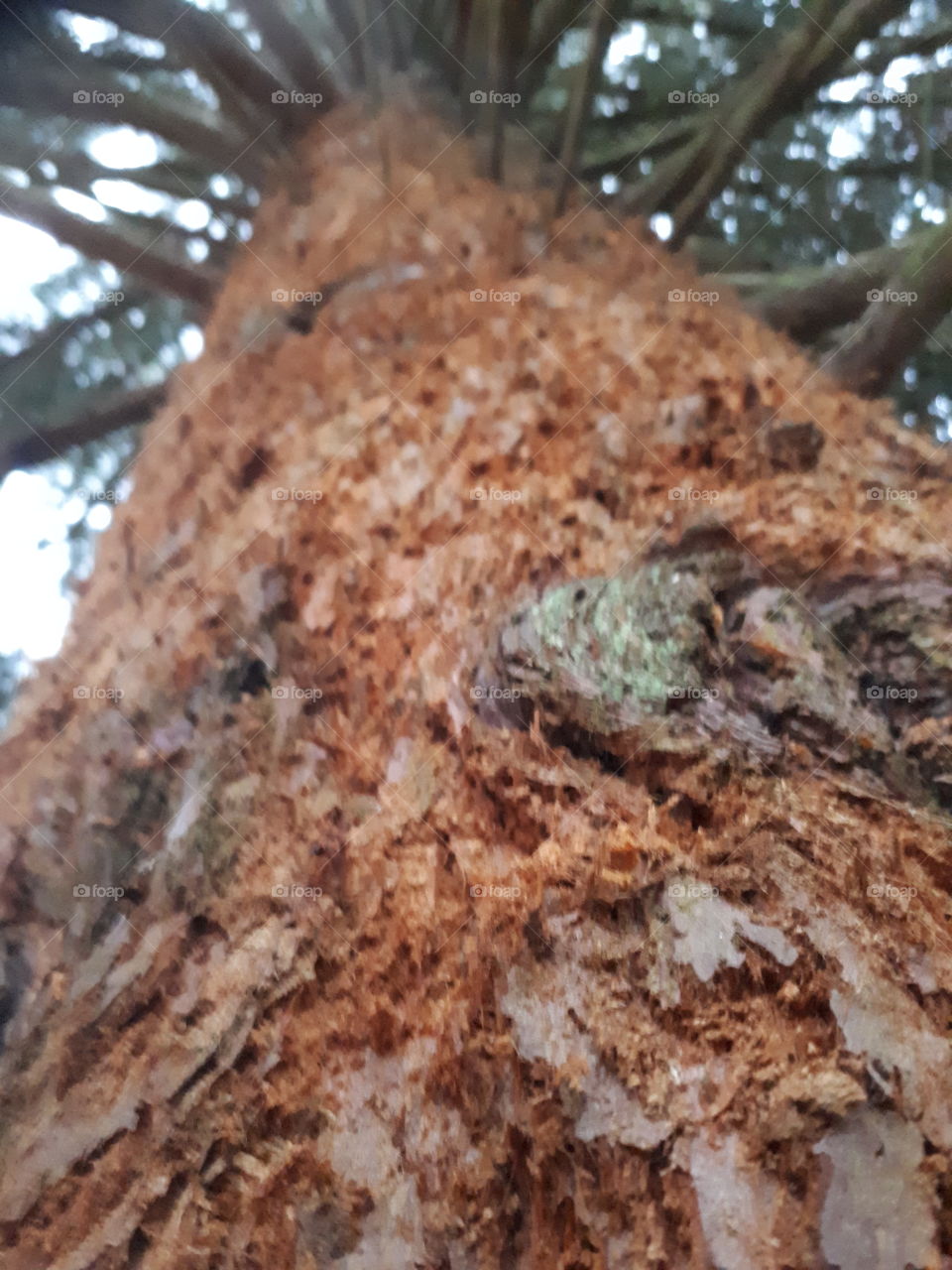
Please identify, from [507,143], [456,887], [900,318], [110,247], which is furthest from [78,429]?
[900,318]

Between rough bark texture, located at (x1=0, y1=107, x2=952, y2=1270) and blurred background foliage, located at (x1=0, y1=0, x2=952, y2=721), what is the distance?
2.25ft

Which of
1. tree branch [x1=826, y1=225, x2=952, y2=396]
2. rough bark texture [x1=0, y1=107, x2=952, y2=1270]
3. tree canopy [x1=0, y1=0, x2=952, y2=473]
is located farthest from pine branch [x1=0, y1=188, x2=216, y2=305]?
tree branch [x1=826, y1=225, x2=952, y2=396]

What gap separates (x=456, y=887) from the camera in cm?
118

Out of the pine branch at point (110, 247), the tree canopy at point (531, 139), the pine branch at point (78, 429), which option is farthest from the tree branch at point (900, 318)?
the pine branch at point (78, 429)

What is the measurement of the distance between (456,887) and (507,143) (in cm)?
276

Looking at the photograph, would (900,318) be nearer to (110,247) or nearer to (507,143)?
(507,143)

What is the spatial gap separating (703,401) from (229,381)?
131cm

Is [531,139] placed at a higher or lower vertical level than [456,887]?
higher

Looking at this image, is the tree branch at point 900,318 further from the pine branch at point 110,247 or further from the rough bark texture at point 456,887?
the pine branch at point 110,247

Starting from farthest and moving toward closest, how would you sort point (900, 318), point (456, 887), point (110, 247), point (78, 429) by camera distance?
point (78, 429) → point (110, 247) → point (900, 318) → point (456, 887)

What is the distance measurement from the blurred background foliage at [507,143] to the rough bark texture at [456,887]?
0.68m

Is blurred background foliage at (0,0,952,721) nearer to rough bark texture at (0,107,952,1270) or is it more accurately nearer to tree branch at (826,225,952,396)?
tree branch at (826,225,952,396)

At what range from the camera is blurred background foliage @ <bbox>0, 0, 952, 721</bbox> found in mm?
2297

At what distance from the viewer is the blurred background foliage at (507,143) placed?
230 centimetres
